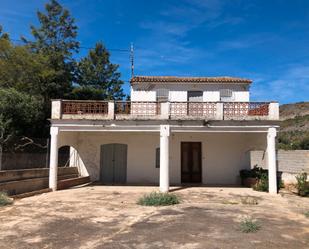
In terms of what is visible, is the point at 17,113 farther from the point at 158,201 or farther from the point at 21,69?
the point at 158,201

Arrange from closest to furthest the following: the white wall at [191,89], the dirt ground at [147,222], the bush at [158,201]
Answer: the dirt ground at [147,222] → the bush at [158,201] → the white wall at [191,89]

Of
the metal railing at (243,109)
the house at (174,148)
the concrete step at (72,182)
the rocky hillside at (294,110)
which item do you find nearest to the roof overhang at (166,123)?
the metal railing at (243,109)

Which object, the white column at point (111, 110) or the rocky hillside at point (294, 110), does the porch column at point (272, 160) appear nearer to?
the white column at point (111, 110)

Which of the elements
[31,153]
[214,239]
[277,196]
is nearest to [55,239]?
[214,239]

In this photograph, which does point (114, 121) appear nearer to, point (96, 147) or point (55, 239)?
point (96, 147)

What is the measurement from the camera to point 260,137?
17.1 meters

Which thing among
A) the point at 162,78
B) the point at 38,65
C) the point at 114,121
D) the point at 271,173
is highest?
the point at 38,65

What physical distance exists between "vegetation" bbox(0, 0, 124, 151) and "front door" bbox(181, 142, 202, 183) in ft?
32.9

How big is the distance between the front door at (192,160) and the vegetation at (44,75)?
10.0m

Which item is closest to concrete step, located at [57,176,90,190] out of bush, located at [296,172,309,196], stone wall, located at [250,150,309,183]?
stone wall, located at [250,150,309,183]

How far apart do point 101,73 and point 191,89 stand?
74.9 feet

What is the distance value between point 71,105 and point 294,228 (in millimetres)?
11471

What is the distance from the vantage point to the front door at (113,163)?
63.3ft

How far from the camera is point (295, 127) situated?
162 ft
